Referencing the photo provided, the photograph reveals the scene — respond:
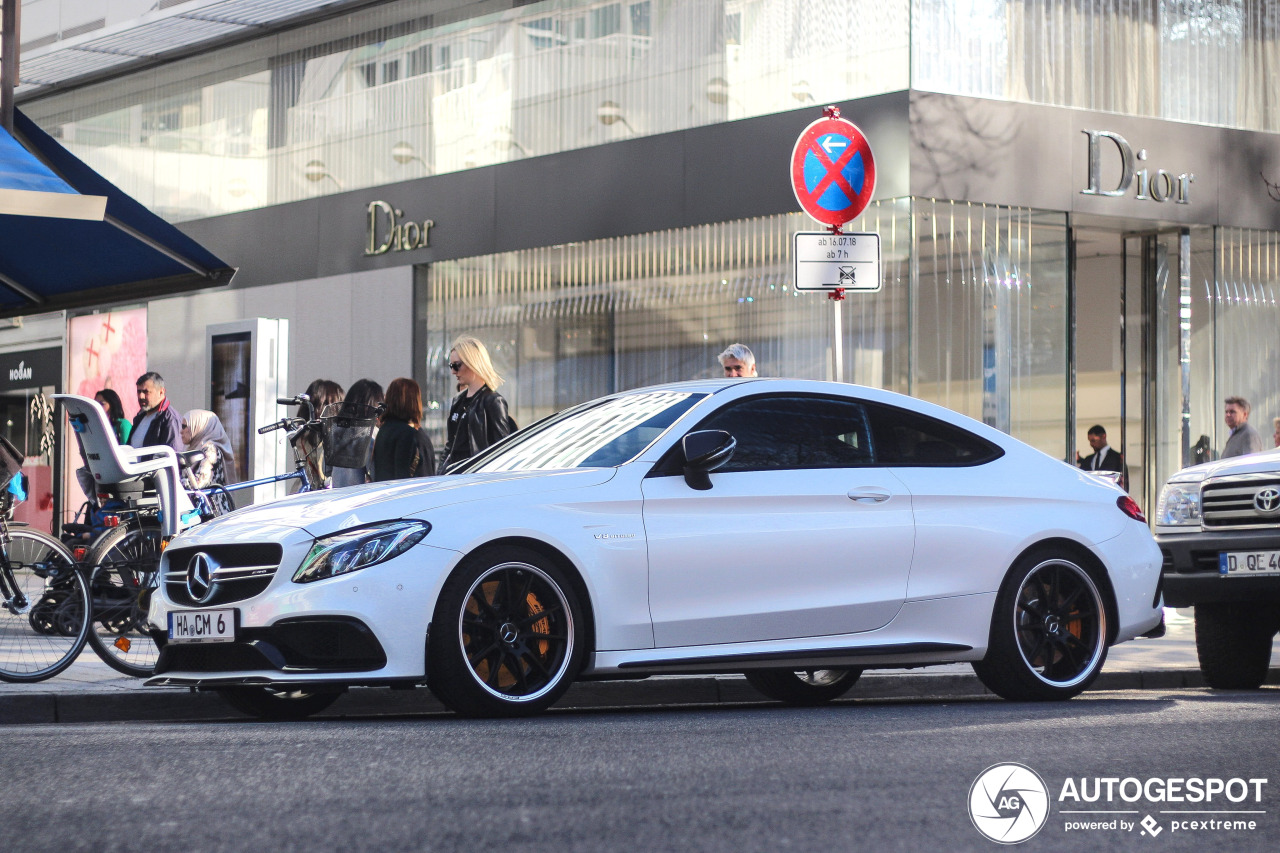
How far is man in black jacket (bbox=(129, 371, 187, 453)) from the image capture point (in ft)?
43.5

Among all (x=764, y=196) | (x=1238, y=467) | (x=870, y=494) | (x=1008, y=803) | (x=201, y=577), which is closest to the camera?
(x=1008, y=803)

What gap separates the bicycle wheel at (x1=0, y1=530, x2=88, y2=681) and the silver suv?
572cm

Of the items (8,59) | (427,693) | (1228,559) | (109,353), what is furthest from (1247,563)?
(109,353)

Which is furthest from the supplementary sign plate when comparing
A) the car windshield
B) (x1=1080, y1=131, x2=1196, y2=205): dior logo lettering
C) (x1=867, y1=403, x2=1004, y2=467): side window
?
(x1=1080, y1=131, x2=1196, y2=205): dior logo lettering

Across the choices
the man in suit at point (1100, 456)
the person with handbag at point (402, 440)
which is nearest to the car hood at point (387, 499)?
the person with handbag at point (402, 440)

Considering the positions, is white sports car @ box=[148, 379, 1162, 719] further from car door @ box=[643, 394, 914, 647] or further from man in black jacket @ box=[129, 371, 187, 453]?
man in black jacket @ box=[129, 371, 187, 453]

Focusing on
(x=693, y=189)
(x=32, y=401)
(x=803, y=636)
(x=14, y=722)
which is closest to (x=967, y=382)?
(x=693, y=189)

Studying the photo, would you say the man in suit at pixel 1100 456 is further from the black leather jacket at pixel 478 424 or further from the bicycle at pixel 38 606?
the bicycle at pixel 38 606

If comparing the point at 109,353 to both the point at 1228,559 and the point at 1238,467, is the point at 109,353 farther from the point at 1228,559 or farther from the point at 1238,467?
the point at 1228,559

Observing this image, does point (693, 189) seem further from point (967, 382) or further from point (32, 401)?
point (32, 401)

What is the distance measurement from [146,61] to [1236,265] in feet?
47.0

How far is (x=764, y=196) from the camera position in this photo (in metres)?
17.0

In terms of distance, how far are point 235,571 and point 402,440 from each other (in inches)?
149

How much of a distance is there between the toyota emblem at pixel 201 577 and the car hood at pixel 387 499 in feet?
0.36
